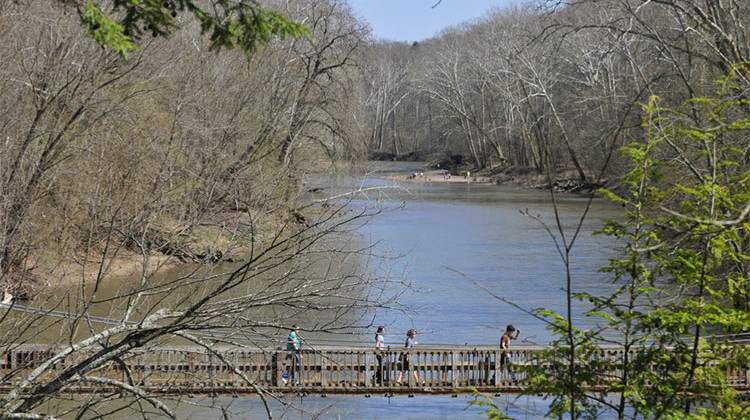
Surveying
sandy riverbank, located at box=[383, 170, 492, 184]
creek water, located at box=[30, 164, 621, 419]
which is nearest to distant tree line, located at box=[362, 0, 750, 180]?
sandy riverbank, located at box=[383, 170, 492, 184]

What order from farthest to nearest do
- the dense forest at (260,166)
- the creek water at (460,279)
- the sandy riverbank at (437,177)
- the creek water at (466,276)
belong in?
the sandy riverbank at (437,177)
the creek water at (466,276)
the creek water at (460,279)
the dense forest at (260,166)

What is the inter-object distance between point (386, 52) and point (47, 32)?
→ 400ft

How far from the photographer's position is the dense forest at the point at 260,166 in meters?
7.61

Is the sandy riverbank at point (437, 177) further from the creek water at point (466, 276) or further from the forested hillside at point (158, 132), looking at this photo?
the forested hillside at point (158, 132)

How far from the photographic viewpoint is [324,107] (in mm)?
43188

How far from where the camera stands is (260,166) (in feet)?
39.5

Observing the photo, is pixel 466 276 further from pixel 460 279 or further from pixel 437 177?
pixel 437 177

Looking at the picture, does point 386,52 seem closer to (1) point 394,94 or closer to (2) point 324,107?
(1) point 394,94

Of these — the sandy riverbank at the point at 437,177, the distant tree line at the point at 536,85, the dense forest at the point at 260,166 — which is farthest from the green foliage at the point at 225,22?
the sandy riverbank at the point at 437,177

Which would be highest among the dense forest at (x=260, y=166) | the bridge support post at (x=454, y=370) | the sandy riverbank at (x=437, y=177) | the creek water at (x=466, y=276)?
the dense forest at (x=260, y=166)

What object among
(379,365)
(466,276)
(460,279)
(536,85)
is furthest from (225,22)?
(536,85)

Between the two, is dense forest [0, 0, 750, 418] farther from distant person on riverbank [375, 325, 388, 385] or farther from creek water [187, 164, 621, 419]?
distant person on riverbank [375, 325, 388, 385]

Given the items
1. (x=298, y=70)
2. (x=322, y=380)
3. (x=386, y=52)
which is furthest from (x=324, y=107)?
(x=386, y=52)

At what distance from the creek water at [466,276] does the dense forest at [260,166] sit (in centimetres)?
133
